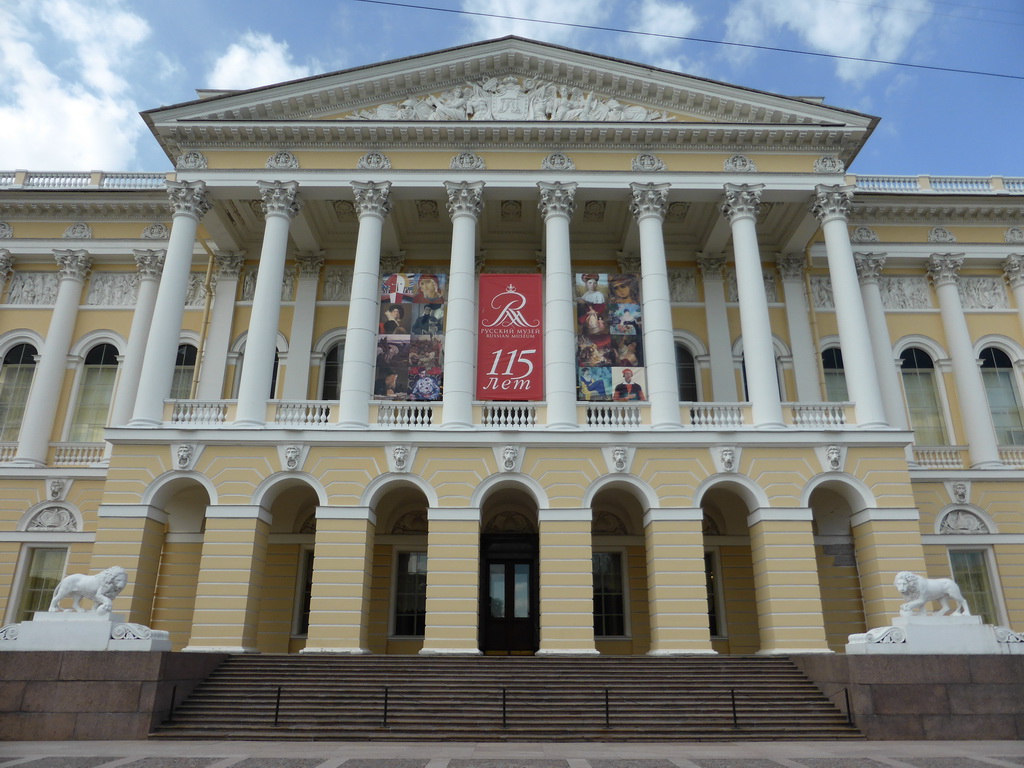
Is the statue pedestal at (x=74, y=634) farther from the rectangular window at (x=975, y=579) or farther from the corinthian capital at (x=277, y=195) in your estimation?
the rectangular window at (x=975, y=579)

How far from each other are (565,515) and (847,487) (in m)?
7.47

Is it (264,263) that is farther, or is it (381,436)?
(264,263)

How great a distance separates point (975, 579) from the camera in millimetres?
23188

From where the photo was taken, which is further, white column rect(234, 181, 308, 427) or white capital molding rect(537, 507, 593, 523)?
white column rect(234, 181, 308, 427)

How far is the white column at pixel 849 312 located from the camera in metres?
20.9

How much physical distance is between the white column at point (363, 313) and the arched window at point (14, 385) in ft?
39.5

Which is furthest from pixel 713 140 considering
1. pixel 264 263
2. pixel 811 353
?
pixel 264 263

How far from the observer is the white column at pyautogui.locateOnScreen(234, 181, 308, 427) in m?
20.8

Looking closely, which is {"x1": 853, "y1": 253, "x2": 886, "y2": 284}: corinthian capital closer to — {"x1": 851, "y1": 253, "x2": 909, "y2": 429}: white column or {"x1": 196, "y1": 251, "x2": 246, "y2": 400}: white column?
{"x1": 851, "y1": 253, "x2": 909, "y2": 429}: white column

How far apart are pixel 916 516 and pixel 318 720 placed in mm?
15140

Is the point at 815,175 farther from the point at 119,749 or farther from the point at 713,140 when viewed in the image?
the point at 119,749

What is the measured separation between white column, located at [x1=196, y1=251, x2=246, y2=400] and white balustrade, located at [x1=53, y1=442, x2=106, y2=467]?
3.79m

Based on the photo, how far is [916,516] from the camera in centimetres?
1978

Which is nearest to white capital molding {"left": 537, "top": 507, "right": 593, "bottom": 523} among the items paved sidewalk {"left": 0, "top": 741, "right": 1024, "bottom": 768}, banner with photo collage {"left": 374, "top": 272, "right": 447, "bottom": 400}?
banner with photo collage {"left": 374, "top": 272, "right": 447, "bottom": 400}
